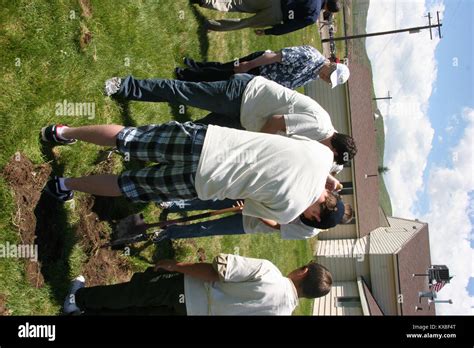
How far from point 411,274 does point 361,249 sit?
6.52 ft

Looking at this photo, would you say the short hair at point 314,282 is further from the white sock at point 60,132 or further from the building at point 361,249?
the building at point 361,249

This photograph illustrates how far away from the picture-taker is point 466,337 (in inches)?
115

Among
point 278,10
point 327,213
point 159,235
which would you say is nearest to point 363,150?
point 278,10

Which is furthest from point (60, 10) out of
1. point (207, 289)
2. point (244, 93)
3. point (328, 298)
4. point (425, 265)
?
point (425, 265)

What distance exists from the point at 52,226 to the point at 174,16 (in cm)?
382

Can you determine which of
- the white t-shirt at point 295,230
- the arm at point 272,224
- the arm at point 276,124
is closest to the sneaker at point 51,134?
the arm at point 276,124

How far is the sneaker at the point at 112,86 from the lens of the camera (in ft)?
15.3

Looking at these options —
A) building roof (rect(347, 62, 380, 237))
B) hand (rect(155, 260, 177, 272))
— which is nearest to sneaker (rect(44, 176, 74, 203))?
hand (rect(155, 260, 177, 272))

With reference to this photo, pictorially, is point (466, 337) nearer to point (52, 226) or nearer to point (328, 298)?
point (52, 226)

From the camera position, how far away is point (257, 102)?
4172 mm

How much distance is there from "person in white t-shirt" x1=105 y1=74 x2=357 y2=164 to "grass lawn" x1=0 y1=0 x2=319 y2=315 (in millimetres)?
453

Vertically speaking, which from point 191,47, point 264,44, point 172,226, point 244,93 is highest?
point 264,44

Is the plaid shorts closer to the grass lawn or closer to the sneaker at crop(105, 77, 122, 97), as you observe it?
the grass lawn

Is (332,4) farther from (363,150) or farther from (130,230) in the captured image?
(363,150)
